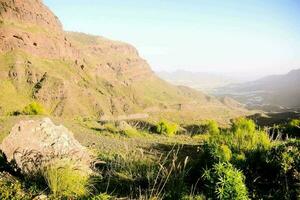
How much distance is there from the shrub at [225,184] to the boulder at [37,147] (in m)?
3.37

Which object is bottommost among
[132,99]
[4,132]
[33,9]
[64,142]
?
[132,99]

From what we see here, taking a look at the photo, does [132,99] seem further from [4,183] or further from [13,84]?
[4,183]

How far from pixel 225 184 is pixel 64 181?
10.9 ft

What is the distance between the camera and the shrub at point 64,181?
24.4ft

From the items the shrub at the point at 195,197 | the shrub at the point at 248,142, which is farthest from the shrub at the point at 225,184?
the shrub at the point at 248,142

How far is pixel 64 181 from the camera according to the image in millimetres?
7516

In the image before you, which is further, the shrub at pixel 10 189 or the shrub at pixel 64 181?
the shrub at pixel 64 181

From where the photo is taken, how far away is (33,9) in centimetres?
15600

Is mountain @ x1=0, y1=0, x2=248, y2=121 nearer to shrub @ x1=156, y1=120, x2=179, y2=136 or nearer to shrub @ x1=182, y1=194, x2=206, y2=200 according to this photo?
shrub @ x1=156, y1=120, x2=179, y2=136

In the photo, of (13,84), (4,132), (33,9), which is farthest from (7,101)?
(4,132)

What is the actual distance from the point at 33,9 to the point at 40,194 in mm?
161488

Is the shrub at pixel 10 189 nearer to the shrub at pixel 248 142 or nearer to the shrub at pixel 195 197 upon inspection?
the shrub at pixel 195 197

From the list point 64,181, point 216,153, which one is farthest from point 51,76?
point 64,181

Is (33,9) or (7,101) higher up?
(33,9)
